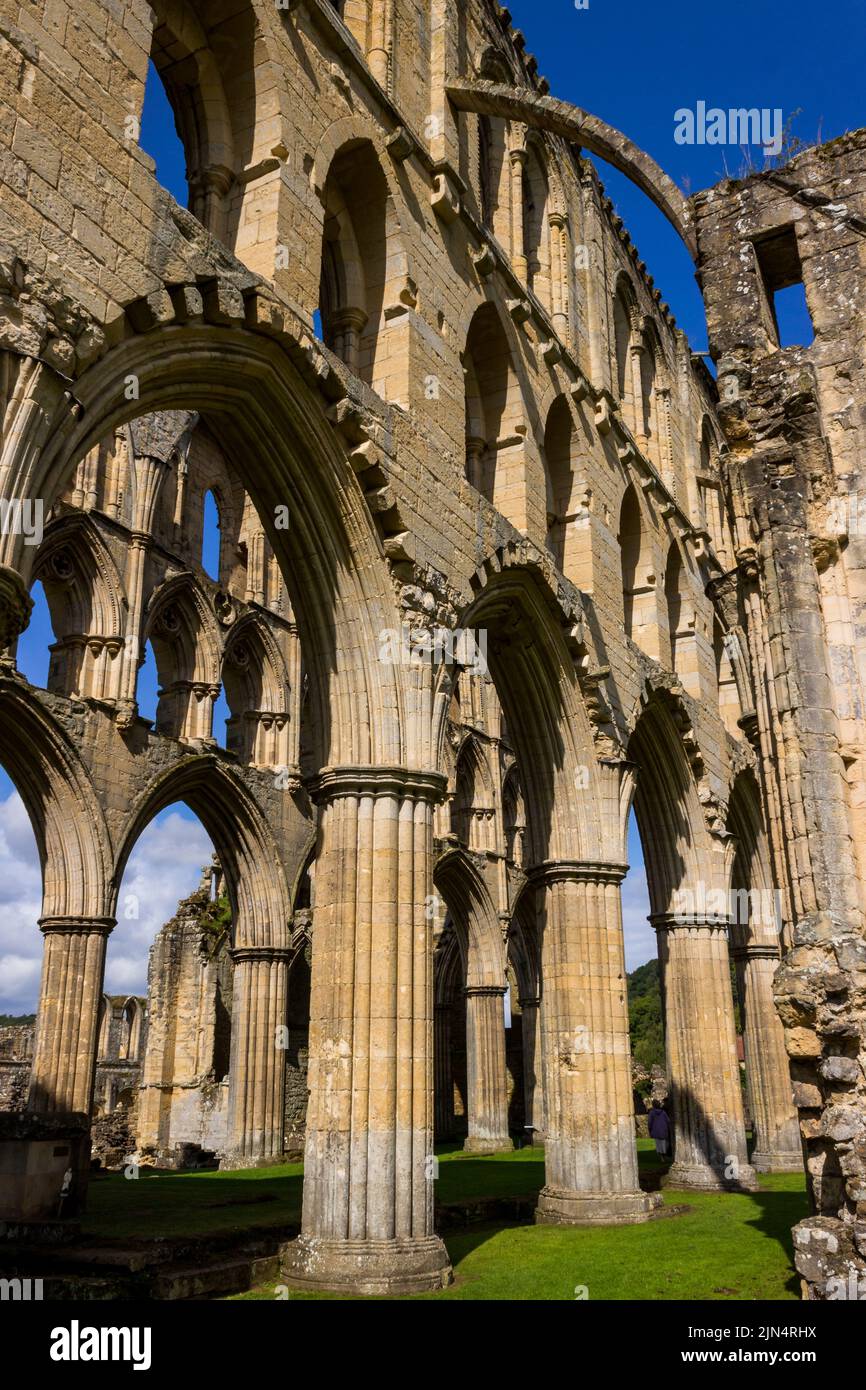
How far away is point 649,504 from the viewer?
15961 millimetres

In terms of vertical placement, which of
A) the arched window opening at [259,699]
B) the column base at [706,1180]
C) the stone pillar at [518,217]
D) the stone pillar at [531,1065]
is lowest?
the column base at [706,1180]

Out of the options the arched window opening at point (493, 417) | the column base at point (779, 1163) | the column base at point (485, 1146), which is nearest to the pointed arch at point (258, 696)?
the arched window opening at point (493, 417)

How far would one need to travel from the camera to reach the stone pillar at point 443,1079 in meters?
27.1

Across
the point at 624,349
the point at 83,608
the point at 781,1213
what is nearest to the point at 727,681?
the point at 624,349

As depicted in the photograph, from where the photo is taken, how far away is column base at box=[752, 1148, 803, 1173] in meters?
17.2

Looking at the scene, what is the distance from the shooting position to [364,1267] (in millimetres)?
7340

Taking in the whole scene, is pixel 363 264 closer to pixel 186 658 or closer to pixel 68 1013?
pixel 186 658

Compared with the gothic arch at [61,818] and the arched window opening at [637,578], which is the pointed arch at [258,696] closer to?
the gothic arch at [61,818]

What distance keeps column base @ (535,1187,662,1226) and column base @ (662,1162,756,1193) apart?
3501 mm

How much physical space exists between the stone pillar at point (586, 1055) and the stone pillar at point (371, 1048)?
3.47 m

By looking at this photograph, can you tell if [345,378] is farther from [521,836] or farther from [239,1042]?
[521,836]

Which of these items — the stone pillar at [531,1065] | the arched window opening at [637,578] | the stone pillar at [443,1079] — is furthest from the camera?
the stone pillar at [443,1079]
